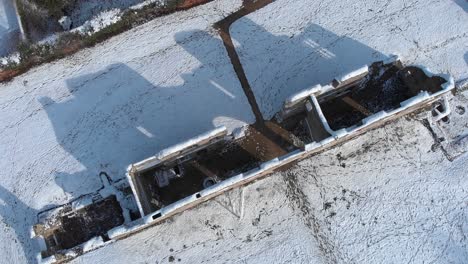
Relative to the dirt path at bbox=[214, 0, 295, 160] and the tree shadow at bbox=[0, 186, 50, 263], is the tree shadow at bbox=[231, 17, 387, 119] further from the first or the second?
the tree shadow at bbox=[0, 186, 50, 263]

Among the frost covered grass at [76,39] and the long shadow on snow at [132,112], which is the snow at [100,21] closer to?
the frost covered grass at [76,39]

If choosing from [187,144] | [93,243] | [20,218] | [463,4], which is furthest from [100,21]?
[463,4]

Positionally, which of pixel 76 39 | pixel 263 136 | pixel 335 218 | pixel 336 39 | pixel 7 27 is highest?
pixel 7 27

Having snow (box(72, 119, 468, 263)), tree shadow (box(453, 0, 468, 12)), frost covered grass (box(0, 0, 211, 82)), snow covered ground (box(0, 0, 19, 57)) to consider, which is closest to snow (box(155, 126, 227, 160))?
snow (box(72, 119, 468, 263))

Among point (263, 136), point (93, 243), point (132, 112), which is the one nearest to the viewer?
point (93, 243)

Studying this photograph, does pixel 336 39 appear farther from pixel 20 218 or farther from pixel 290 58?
pixel 20 218

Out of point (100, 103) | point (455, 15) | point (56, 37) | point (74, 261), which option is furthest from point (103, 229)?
point (455, 15)
